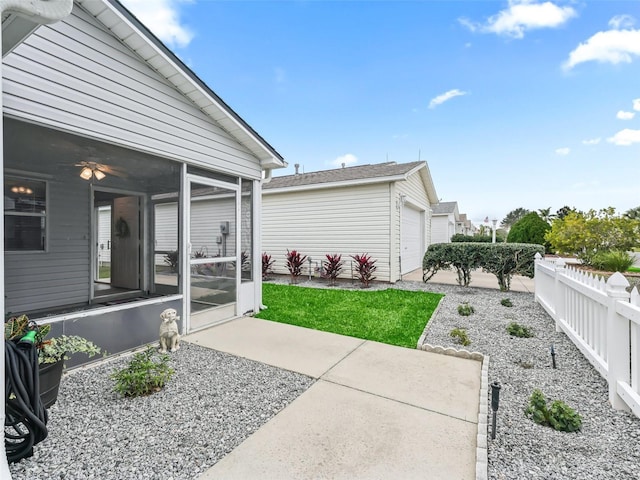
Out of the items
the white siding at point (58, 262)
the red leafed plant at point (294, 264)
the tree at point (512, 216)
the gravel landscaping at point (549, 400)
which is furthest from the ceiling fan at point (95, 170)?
the tree at point (512, 216)

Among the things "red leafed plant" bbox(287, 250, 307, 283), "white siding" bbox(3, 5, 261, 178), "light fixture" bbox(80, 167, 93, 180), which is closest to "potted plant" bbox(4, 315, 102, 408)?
"white siding" bbox(3, 5, 261, 178)

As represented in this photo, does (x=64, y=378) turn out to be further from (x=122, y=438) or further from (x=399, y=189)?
(x=399, y=189)

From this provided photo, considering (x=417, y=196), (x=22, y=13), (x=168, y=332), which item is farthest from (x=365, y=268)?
(x=22, y=13)

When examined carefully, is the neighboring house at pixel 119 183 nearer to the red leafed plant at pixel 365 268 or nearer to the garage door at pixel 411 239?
the red leafed plant at pixel 365 268

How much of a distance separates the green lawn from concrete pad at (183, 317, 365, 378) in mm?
359

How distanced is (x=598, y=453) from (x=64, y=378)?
4.59 m

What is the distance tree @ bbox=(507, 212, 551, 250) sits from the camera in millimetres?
19312

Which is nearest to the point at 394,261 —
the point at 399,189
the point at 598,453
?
the point at 399,189

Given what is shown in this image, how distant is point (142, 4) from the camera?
488 centimetres

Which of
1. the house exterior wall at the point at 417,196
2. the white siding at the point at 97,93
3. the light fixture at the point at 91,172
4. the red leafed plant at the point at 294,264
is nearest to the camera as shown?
the white siding at the point at 97,93

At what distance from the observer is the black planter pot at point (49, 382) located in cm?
235

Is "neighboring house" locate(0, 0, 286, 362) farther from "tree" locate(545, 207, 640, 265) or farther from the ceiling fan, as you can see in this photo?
"tree" locate(545, 207, 640, 265)

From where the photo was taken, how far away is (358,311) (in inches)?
237

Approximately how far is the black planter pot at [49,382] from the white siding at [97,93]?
2312 millimetres
